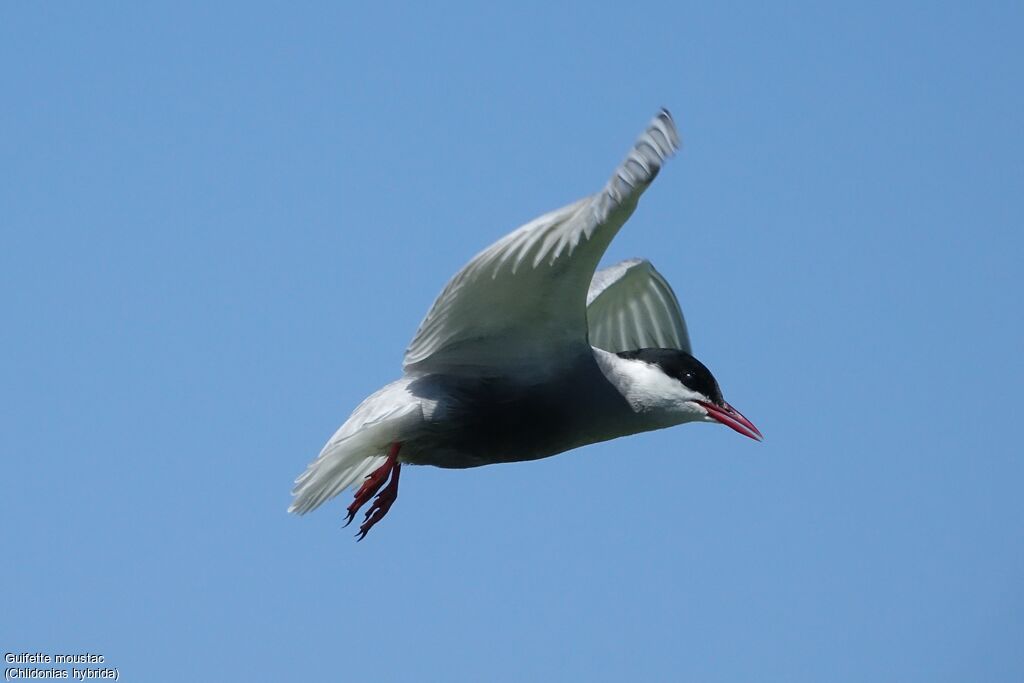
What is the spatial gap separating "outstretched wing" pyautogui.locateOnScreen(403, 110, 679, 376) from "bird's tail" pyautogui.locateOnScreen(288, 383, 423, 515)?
11.5 inches

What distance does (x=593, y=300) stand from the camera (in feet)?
33.5

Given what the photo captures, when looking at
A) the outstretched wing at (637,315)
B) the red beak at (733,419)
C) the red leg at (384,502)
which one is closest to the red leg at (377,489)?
the red leg at (384,502)

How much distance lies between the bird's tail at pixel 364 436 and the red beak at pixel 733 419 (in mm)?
1791

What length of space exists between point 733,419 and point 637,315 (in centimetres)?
198

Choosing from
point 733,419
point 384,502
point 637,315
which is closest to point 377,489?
point 384,502

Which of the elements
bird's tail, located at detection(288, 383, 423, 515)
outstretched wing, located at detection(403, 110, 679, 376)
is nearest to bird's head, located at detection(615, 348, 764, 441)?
Answer: outstretched wing, located at detection(403, 110, 679, 376)

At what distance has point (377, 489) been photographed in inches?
333

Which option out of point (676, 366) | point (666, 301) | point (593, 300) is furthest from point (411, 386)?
point (666, 301)

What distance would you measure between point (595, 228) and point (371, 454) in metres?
2.42

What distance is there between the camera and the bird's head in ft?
28.2

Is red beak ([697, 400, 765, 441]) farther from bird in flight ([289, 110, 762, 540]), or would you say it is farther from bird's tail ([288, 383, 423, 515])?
bird's tail ([288, 383, 423, 515])

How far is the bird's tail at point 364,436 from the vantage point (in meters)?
8.16

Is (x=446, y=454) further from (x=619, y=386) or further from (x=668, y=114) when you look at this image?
(x=668, y=114)

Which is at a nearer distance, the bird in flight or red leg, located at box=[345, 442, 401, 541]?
the bird in flight
